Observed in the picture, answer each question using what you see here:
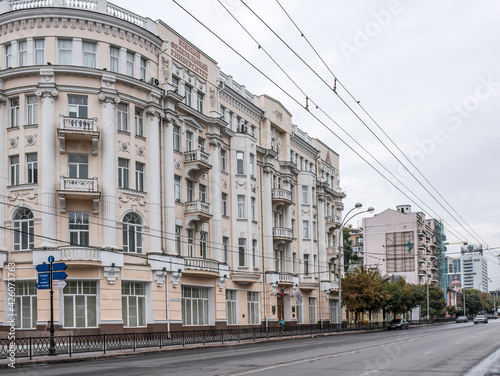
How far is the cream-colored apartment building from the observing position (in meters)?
34.8

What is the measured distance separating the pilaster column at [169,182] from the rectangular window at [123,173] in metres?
3.05

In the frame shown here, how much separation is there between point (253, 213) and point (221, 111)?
9.01m

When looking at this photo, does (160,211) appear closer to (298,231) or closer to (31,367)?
(31,367)

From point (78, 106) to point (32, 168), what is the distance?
4.53m

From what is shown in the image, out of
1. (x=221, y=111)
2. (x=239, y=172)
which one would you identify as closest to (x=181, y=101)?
(x=221, y=111)

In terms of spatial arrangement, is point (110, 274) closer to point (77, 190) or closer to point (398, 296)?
point (77, 190)

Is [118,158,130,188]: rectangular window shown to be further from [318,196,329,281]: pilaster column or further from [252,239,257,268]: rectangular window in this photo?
[318,196,329,281]: pilaster column

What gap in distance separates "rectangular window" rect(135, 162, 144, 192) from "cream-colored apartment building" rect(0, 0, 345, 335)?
81mm

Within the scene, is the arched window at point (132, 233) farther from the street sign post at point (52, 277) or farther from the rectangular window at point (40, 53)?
the rectangular window at point (40, 53)

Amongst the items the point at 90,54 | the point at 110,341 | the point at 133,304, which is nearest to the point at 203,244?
the point at 133,304

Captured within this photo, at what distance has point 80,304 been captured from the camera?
34.5 meters

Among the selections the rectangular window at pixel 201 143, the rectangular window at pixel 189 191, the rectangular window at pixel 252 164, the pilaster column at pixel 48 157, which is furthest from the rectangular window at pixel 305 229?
the pilaster column at pixel 48 157

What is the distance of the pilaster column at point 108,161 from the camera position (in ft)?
117

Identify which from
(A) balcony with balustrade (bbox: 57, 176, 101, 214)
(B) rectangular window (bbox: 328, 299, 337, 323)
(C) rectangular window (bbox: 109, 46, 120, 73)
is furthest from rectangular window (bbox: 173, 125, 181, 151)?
(B) rectangular window (bbox: 328, 299, 337, 323)
